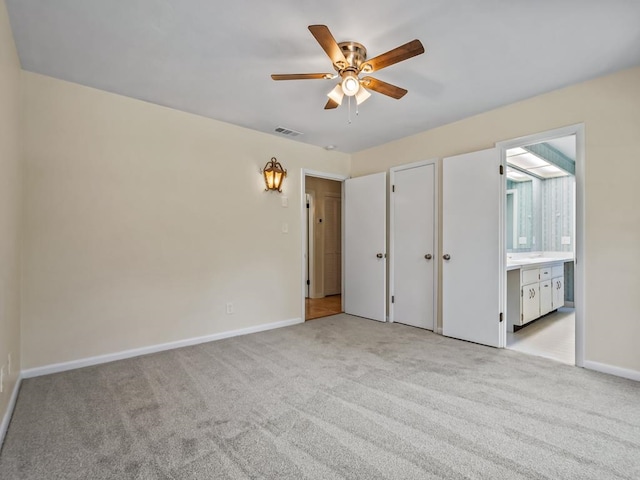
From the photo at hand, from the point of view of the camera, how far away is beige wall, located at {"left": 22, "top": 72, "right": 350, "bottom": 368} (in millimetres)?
2611

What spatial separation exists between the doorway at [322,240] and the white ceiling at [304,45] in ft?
9.91

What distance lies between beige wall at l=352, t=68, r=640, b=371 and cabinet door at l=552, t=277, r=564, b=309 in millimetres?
2302

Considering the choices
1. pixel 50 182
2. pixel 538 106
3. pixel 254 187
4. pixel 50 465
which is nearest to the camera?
pixel 50 465

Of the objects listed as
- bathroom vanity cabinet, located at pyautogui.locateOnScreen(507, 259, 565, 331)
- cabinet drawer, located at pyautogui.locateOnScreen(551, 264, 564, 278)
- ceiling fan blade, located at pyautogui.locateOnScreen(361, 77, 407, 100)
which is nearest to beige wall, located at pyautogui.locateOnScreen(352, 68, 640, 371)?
bathroom vanity cabinet, located at pyautogui.locateOnScreen(507, 259, 565, 331)

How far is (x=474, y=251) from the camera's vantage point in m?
3.40

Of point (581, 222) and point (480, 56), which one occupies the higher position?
point (480, 56)

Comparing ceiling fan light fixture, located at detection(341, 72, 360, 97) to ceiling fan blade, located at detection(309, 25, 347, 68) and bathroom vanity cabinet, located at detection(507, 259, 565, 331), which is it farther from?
bathroom vanity cabinet, located at detection(507, 259, 565, 331)

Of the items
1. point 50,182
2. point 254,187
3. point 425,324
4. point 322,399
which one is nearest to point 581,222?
point 425,324

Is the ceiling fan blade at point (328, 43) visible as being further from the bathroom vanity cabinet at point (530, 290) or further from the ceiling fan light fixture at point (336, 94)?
the bathroom vanity cabinet at point (530, 290)

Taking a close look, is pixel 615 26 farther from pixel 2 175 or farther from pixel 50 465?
pixel 50 465

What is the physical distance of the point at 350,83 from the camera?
2.20m

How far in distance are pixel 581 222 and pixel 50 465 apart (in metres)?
3.97

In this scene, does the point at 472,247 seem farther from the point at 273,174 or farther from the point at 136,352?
the point at 136,352

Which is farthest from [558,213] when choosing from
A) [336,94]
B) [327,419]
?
[327,419]
